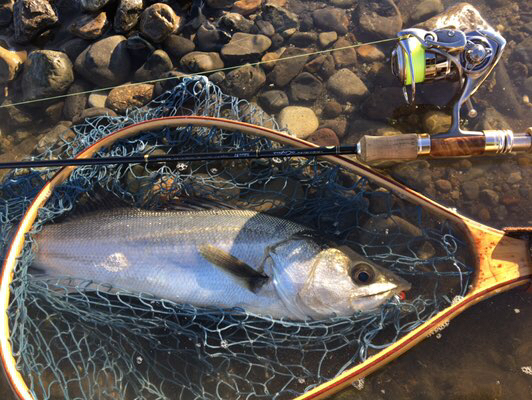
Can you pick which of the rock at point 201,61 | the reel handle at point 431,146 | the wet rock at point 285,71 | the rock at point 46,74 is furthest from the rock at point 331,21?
the rock at point 46,74

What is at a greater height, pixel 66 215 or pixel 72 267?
pixel 66 215

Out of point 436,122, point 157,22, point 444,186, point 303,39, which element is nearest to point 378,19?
point 303,39

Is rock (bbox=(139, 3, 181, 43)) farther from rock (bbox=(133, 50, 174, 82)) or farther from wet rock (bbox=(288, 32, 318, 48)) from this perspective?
wet rock (bbox=(288, 32, 318, 48))

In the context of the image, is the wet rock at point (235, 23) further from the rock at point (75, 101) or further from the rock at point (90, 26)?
the rock at point (75, 101)

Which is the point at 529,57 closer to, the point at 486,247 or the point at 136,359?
the point at 486,247

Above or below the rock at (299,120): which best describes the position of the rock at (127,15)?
above

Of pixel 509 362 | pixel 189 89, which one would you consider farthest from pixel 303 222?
pixel 509 362
